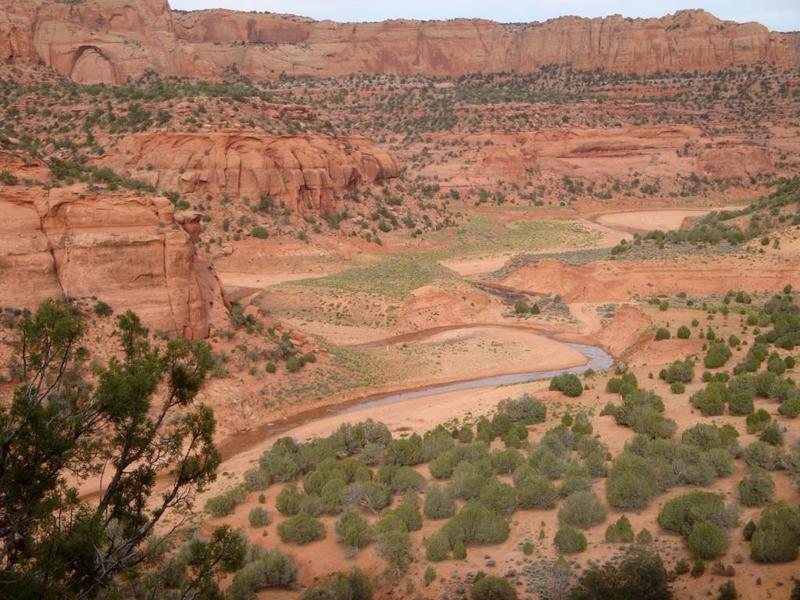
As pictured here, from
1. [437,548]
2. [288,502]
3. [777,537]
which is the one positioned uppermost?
[777,537]

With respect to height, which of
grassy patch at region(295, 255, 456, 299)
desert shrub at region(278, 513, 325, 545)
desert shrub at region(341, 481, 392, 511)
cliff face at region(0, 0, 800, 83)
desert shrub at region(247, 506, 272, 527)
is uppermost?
cliff face at region(0, 0, 800, 83)

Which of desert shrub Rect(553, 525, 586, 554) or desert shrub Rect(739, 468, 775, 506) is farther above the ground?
desert shrub Rect(739, 468, 775, 506)

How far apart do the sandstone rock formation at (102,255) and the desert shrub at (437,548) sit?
14.0m

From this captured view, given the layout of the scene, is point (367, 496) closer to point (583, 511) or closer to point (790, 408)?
point (583, 511)

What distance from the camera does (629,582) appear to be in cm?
1218

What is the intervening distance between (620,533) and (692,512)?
1.23 m

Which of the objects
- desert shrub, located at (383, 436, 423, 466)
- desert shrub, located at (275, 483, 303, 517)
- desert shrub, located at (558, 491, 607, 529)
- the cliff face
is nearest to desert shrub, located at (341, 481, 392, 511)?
desert shrub, located at (275, 483, 303, 517)

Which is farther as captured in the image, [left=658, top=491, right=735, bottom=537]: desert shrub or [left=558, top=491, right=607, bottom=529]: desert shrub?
[left=558, top=491, right=607, bottom=529]: desert shrub

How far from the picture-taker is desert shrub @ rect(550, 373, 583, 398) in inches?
949

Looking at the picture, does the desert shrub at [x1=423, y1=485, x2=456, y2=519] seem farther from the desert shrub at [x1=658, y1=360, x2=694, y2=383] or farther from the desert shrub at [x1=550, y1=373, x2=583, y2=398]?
the desert shrub at [x1=658, y1=360, x2=694, y2=383]

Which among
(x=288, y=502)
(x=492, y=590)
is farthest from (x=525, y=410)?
(x=492, y=590)

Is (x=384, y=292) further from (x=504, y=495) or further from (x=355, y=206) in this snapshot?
(x=504, y=495)

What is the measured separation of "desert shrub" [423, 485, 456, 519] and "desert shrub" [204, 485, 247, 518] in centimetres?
424

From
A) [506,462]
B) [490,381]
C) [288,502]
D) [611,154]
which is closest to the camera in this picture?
[288,502]
